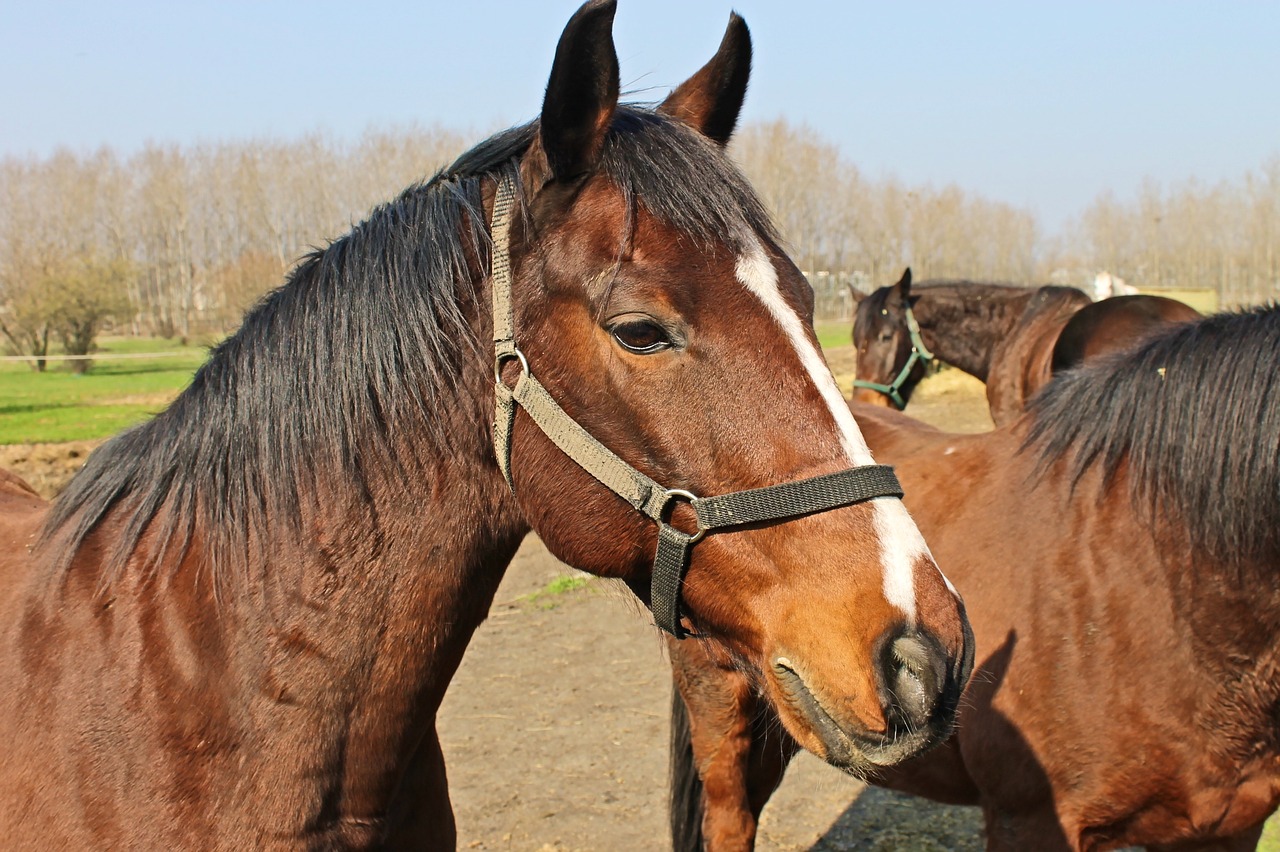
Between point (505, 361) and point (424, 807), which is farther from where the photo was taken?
point (424, 807)

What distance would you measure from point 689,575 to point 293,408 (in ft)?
2.61

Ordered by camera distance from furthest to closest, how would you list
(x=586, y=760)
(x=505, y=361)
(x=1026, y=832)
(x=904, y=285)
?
(x=904, y=285) < (x=586, y=760) < (x=1026, y=832) < (x=505, y=361)

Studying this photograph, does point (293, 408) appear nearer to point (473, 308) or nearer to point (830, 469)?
point (473, 308)

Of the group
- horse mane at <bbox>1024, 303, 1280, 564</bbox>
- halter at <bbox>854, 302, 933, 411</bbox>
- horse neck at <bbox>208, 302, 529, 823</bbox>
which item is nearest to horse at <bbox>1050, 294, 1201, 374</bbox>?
halter at <bbox>854, 302, 933, 411</bbox>

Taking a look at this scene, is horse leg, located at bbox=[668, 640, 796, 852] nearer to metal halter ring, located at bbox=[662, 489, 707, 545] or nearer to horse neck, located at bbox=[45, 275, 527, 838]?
horse neck, located at bbox=[45, 275, 527, 838]

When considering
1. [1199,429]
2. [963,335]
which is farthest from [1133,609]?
[963,335]

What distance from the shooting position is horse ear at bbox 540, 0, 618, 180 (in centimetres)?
152

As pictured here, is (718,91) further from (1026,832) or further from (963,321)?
(963,321)

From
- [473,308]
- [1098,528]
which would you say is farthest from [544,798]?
[473,308]

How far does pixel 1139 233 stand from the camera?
65625 millimetres

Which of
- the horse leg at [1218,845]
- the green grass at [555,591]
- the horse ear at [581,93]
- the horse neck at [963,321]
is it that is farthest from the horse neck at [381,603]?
the horse neck at [963,321]

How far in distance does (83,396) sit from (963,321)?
19.3 meters

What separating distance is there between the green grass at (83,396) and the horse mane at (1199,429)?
23.2ft

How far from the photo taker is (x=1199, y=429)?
2797 mm
